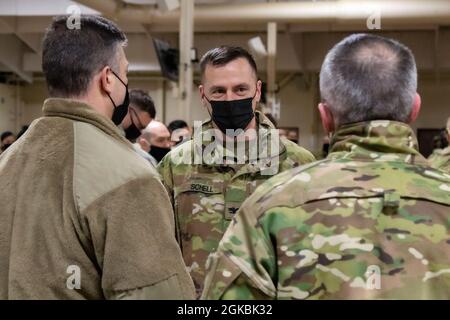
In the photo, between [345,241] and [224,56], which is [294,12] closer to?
[224,56]

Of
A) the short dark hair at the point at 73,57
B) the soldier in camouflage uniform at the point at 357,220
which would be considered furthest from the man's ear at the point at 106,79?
the soldier in camouflage uniform at the point at 357,220

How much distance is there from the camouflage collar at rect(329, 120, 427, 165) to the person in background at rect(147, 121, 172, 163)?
2.92 metres

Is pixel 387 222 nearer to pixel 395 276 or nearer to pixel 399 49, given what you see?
pixel 395 276

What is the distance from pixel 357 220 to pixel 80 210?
612 mm

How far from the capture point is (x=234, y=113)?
2.47 meters

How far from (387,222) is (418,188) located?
0.32 feet

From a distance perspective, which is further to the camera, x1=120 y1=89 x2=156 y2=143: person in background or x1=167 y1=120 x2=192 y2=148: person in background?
x1=167 y1=120 x2=192 y2=148: person in background

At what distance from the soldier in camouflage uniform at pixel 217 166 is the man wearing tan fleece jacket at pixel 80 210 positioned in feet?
2.72

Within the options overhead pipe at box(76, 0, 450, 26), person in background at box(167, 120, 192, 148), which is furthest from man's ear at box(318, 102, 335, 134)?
overhead pipe at box(76, 0, 450, 26)

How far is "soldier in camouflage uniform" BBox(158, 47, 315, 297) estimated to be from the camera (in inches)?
92.7

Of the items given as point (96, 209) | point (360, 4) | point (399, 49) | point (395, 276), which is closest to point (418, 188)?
point (395, 276)

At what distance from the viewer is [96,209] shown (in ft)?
4.68

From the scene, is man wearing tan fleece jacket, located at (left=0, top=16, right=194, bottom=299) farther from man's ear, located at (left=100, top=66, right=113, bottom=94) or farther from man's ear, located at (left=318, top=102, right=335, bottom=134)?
man's ear, located at (left=318, top=102, right=335, bottom=134)
